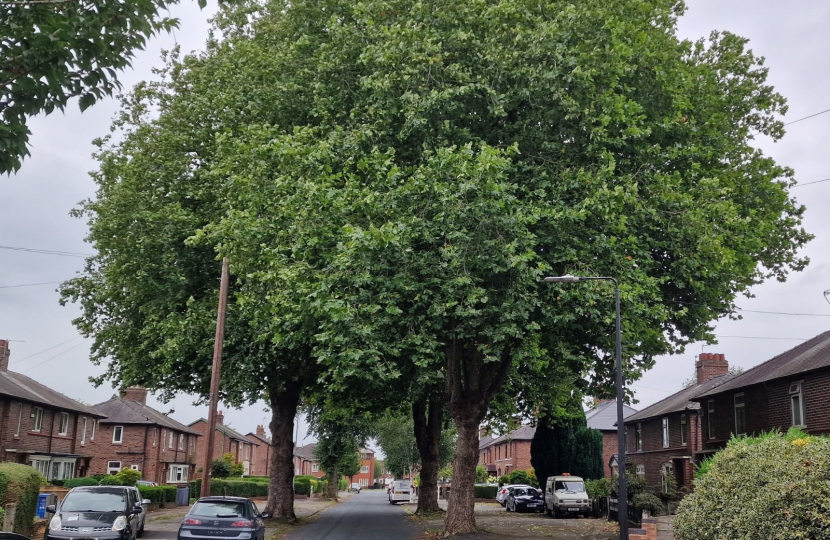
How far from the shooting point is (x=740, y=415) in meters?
32.2

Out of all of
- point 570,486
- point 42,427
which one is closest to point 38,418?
point 42,427

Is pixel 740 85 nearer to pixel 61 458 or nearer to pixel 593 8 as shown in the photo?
pixel 593 8

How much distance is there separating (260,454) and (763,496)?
100 meters

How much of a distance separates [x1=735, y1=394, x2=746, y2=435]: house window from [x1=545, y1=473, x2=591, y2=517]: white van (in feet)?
34.2

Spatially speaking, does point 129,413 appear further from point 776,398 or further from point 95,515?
point 776,398

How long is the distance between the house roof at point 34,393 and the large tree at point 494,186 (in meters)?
23.3

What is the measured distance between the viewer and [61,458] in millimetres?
44000

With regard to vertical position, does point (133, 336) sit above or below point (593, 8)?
below

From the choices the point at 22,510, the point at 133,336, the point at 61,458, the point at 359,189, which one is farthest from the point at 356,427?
the point at 359,189

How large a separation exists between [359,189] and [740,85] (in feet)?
40.3

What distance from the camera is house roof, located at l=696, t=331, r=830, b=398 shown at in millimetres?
26625

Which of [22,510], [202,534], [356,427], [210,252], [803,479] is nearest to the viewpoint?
[803,479]

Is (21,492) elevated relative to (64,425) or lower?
lower

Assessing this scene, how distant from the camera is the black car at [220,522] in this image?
17750 mm
